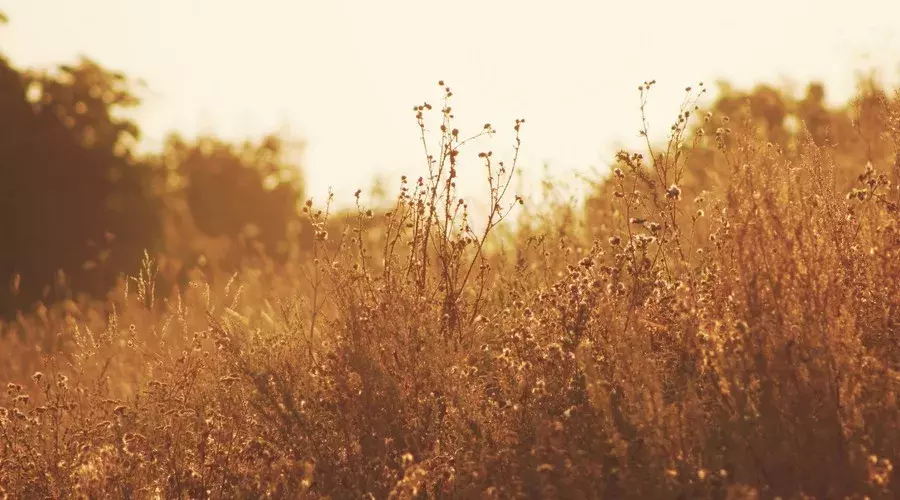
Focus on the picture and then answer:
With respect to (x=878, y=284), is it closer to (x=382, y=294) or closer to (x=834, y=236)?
(x=834, y=236)

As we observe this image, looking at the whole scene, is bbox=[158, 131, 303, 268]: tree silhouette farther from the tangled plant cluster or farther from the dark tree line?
the tangled plant cluster

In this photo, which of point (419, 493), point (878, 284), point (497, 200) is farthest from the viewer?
point (497, 200)

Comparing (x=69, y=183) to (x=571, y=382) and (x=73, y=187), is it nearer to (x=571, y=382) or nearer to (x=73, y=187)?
(x=73, y=187)

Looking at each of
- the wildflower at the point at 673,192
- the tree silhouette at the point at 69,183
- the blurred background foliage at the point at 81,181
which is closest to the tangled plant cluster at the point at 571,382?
the wildflower at the point at 673,192

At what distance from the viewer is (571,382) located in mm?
3941

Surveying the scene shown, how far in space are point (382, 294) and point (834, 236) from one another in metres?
2.14

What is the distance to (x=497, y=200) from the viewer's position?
16.0 feet

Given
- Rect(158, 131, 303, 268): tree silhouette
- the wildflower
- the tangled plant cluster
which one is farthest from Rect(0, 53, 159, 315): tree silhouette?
Rect(158, 131, 303, 268): tree silhouette

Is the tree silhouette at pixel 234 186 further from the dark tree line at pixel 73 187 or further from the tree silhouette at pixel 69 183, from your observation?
the tree silhouette at pixel 69 183

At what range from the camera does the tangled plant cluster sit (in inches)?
125

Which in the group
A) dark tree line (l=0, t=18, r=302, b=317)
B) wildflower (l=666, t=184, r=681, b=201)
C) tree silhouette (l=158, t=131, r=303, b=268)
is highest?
tree silhouette (l=158, t=131, r=303, b=268)

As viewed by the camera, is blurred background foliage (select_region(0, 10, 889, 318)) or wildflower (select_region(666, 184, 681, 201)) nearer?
wildflower (select_region(666, 184, 681, 201))

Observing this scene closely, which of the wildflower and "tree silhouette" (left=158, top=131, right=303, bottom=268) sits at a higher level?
"tree silhouette" (left=158, top=131, right=303, bottom=268)

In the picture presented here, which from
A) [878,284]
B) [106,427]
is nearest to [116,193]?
[106,427]
